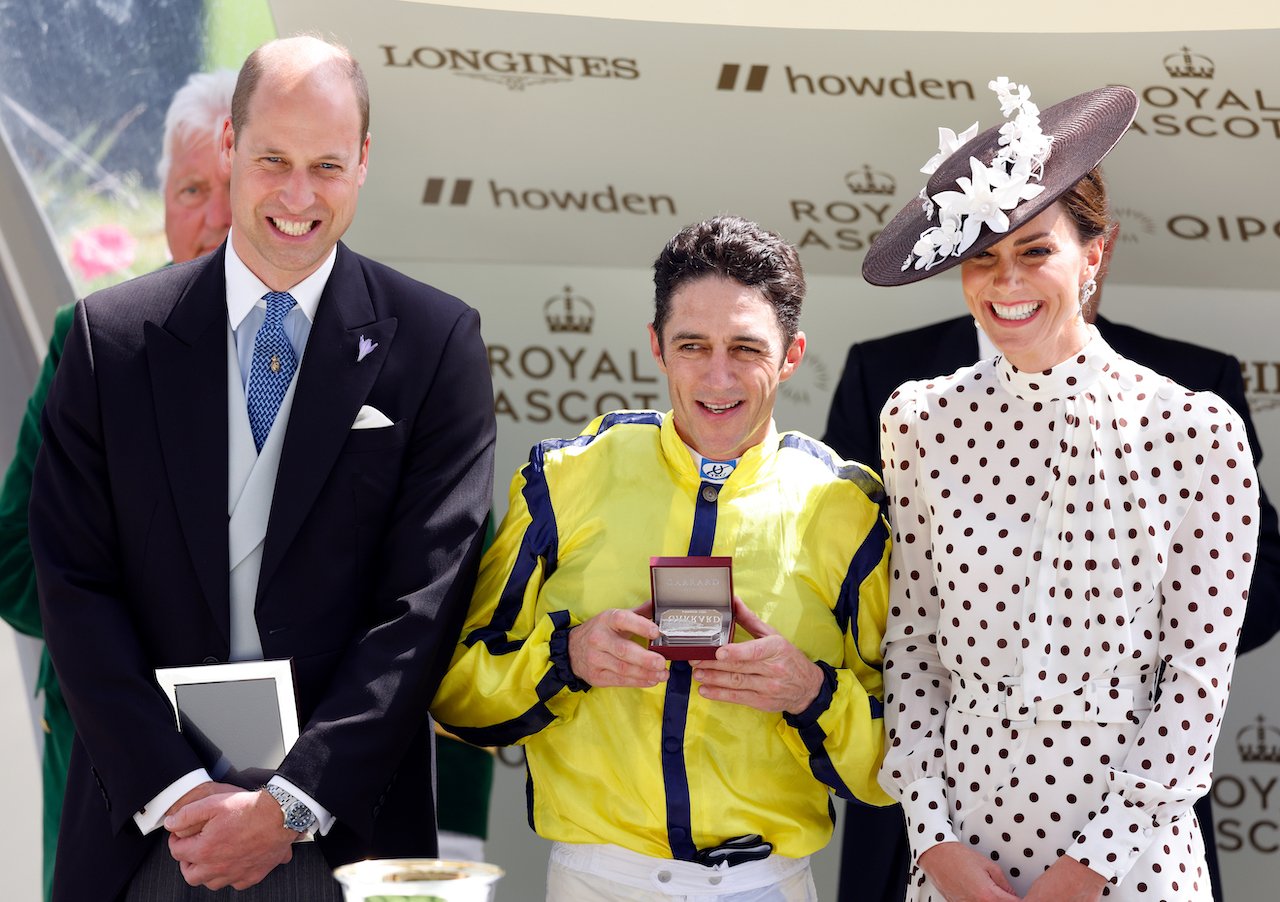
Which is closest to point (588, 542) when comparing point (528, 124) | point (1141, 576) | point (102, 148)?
point (1141, 576)

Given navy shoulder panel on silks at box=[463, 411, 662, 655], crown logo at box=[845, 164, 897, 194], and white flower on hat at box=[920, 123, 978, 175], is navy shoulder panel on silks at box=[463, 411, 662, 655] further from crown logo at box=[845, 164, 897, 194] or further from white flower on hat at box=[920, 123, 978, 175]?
crown logo at box=[845, 164, 897, 194]

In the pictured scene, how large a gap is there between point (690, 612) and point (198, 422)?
877mm

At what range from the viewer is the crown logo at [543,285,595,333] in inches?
182

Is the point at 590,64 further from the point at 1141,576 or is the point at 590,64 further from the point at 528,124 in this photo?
the point at 1141,576

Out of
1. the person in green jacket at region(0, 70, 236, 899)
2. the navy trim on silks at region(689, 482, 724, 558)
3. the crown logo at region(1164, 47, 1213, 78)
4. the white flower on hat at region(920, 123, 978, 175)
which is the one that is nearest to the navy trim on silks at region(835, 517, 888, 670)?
the navy trim on silks at region(689, 482, 724, 558)

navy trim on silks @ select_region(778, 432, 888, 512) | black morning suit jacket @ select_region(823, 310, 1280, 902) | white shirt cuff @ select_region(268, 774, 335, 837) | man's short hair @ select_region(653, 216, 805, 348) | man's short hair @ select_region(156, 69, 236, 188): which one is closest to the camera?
white shirt cuff @ select_region(268, 774, 335, 837)

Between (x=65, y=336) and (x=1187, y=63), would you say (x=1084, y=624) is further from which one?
(x=1187, y=63)

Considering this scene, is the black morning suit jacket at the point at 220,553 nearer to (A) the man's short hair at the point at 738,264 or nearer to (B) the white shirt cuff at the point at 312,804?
(B) the white shirt cuff at the point at 312,804

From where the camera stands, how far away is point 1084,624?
2475 millimetres

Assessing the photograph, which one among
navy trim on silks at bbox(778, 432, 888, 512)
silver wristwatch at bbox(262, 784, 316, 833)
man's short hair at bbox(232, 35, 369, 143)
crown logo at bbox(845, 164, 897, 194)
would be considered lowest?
silver wristwatch at bbox(262, 784, 316, 833)

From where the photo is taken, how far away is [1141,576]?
8.08 ft

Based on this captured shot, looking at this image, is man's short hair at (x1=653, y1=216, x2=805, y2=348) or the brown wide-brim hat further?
man's short hair at (x1=653, y1=216, x2=805, y2=348)

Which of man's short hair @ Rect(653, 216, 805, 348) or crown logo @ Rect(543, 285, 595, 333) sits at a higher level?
crown logo @ Rect(543, 285, 595, 333)

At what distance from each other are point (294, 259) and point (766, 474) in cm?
90
